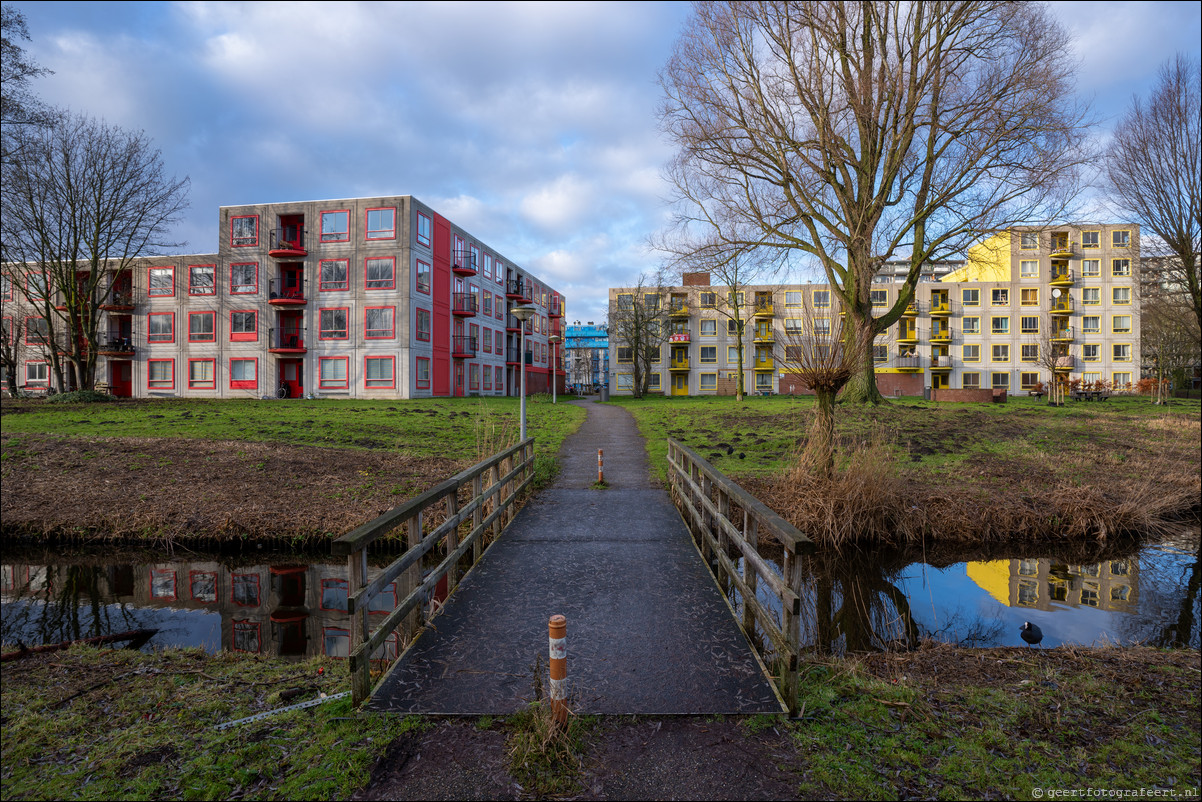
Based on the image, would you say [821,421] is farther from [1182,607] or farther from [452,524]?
[452,524]

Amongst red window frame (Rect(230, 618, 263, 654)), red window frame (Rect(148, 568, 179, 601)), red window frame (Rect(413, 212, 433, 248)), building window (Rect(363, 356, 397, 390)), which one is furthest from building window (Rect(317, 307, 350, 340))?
red window frame (Rect(230, 618, 263, 654))

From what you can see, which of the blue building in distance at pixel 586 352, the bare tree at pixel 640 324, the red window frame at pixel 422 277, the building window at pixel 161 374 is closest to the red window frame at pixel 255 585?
the red window frame at pixel 422 277

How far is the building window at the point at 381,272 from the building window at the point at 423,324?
7.42ft

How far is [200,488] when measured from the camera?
11.8m

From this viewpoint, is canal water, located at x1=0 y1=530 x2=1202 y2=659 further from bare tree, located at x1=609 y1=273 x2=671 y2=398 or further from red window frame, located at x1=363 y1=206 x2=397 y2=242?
bare tree, located at x1=609 y1=273 x2=671 y2=398

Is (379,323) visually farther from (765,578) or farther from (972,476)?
(765,578)

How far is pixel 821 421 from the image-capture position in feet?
32.0

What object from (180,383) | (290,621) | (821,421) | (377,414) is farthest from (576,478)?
(180,383)

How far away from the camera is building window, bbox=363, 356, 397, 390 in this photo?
1377 inches

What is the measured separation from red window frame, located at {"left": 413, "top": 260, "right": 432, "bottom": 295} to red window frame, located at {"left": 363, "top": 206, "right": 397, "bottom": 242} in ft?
7.35

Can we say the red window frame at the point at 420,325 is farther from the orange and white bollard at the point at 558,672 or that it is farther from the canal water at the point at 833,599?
the orange and white bollard at the point at 558,672

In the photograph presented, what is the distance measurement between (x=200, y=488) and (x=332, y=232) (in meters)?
27.9

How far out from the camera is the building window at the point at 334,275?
35.6 meters

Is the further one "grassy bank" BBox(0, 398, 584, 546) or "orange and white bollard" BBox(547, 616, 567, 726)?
"grassy bank" BBox(0, 398, 584, 546)
